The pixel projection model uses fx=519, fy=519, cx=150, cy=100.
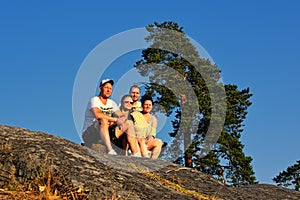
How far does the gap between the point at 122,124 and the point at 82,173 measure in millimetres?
2984

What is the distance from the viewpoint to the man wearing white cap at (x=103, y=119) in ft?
30.1

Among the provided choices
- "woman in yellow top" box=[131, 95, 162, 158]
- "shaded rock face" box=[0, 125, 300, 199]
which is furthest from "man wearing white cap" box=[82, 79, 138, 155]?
"shaded rock face" box=[0, 125, 300, 199]

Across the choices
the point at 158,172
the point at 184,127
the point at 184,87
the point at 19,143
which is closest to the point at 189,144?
the point at 184,127

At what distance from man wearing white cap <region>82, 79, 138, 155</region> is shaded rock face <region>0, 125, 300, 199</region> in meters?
0.76

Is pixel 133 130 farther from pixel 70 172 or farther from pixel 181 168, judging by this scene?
pixel 70 172

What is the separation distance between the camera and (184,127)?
964 inches

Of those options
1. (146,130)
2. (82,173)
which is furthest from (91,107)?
(82,173)

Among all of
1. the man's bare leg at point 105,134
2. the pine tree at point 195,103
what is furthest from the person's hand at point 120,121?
the pine tree at point 195,103

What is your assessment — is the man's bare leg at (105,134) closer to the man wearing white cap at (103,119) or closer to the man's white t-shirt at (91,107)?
the man wearing white cap at (103,119)

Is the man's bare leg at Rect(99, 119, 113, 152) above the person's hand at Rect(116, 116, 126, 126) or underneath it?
underneath

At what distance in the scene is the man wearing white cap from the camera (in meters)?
9.16

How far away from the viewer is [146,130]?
9.44 m

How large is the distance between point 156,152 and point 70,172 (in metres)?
3.55

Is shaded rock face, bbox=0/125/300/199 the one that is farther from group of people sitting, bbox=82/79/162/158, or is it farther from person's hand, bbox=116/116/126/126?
person's hand, bbox=116/116/126/126
